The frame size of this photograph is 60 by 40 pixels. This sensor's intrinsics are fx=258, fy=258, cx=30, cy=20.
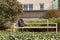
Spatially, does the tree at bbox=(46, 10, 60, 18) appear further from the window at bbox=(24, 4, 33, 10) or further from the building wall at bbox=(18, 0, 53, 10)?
the window at bbox=(24, 4, 33, 10)

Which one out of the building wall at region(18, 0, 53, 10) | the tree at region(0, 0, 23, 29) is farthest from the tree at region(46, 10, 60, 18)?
the tree at region(0, 0, 23, 29)

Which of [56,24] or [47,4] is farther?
[47,4]

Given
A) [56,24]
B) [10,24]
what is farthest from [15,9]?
[56,24]

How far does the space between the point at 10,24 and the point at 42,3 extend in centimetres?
1457

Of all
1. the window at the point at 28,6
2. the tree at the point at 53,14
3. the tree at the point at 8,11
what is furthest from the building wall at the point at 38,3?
the tree at the point at 8,11

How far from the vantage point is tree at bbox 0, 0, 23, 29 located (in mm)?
20531

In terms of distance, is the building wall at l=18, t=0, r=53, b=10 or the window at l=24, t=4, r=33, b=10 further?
the building wall at l=18, t=0, r=53, b=10

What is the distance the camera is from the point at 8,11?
20812 mm

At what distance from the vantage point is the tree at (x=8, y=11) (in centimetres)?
2053

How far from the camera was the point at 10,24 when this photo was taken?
22391mm

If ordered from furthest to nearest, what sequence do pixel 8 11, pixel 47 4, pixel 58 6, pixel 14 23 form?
pixel 47 4
pixel 58 6
pixel 14 23
pixel 8 11

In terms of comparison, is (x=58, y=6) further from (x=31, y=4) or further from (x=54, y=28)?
(x=54, y=28)

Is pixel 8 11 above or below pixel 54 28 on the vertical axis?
above

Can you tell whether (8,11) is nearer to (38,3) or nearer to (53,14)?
(53,14)
